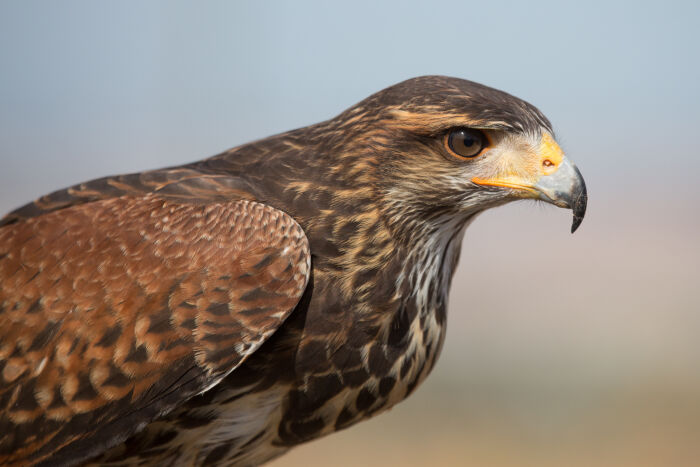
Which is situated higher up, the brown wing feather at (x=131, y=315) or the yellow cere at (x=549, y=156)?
the yellow cere at (x=549, y=156)

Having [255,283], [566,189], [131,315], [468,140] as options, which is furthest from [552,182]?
[131,315]

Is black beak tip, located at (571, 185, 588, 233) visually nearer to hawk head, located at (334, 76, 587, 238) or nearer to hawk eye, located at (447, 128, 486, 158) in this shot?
hawk head, located at (334, 76, 587, 238)

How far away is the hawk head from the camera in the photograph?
3.54 meters

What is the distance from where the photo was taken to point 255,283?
3324 millimetres

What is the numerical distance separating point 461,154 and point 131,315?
4.86ft

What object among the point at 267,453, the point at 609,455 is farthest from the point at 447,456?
the point at 267,453

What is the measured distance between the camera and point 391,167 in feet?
12.1

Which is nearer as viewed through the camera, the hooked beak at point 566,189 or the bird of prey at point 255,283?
the bird of prey at point 255,283

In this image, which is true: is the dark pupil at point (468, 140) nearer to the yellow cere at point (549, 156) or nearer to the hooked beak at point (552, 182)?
the hooked beak at point (552, 182)

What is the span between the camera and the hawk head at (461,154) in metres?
3.54

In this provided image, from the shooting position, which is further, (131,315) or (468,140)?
(468,140)

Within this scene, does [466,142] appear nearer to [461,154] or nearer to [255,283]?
[461,154]

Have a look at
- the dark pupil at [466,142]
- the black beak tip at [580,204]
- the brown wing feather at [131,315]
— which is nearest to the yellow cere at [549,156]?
the black beak tip at [580,204]

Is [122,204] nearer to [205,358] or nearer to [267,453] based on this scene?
[205,358]
